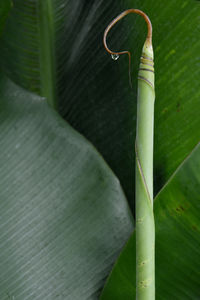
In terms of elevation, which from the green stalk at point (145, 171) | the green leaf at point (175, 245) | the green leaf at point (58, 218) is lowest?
the green leaf at point (58, 218)

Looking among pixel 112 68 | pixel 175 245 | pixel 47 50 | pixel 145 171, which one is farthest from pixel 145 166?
pixel 47 50

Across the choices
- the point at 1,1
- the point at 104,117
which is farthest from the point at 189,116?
the point at 1,1

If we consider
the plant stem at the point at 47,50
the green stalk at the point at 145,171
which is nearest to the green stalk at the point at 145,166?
the green stalk at the point at 145,171

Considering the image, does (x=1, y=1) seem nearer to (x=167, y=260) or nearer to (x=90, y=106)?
(x=90, y=106)

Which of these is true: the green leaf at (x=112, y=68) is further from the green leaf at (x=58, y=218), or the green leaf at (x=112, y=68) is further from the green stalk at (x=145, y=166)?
the green stalk at (x=145, y=166)

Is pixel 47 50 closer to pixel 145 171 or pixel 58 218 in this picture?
pixel 58 218
